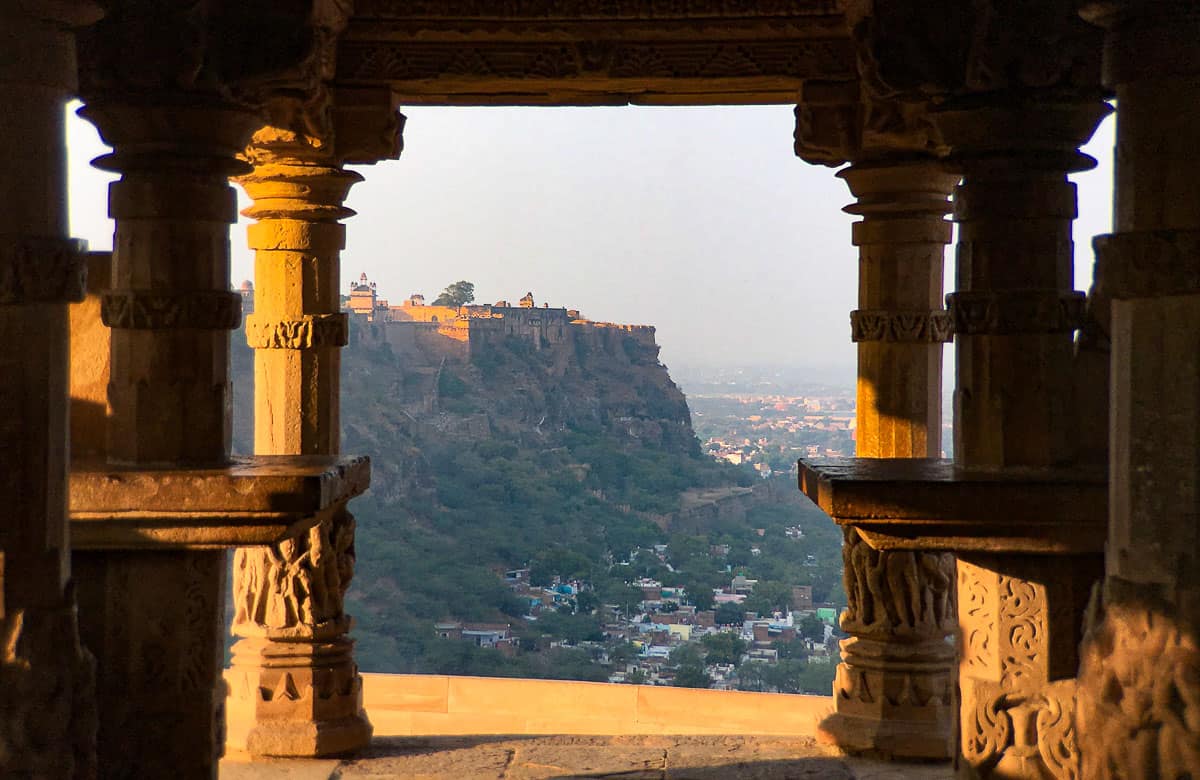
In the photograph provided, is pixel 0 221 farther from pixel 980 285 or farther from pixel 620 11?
pixel 620 11

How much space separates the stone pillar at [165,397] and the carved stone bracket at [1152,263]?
3.34m

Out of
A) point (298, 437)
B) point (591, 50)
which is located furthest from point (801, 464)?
point (298, 437)

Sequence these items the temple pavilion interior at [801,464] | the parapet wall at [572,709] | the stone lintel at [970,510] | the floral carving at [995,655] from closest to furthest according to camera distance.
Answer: the temple pavilion interior at [801,464] → the stone lintel at [970,510] → the floral carving at [995,655] → the parapet wall at [572,709]

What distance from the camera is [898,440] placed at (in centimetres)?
806

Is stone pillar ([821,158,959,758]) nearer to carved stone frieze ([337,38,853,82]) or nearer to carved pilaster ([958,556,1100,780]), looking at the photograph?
carved stone frieze ([337,38,853,82])

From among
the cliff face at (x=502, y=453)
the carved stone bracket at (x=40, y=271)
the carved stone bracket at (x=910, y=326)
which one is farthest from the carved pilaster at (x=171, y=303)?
the cliff face at (x=502, y=453)

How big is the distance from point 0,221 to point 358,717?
4.72 metres

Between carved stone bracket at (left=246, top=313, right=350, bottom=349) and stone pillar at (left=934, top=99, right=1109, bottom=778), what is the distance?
11.8 feet

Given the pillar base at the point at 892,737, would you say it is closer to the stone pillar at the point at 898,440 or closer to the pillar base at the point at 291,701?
the stone pillar at the point at 898,440

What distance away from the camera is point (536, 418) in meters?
24.3

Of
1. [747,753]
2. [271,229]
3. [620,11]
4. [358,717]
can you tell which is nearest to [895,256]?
[620,11]

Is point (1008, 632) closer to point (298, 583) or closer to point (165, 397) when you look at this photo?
point (165, 397)

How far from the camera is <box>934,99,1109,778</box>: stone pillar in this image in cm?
540

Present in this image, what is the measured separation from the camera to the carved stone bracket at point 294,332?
→ 774cm
